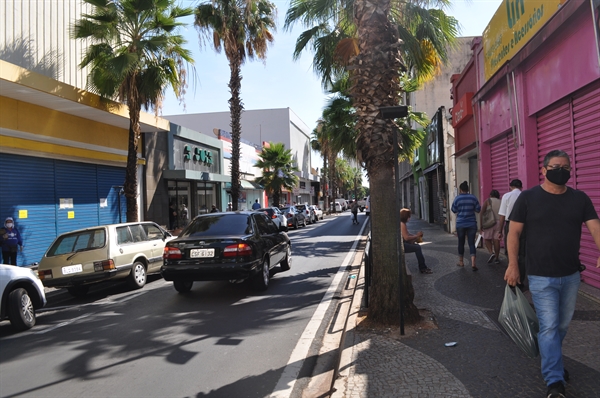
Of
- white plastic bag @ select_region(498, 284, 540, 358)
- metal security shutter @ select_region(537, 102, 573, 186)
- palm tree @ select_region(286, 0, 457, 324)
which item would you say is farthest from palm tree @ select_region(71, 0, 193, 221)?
white plastic bag @ select_region(498, 284, 540, 358)

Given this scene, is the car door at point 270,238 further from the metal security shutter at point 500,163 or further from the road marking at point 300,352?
the metal security shutter at point 500,163

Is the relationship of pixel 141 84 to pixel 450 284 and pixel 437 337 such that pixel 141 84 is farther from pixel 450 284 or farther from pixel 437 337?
pixel 437 337

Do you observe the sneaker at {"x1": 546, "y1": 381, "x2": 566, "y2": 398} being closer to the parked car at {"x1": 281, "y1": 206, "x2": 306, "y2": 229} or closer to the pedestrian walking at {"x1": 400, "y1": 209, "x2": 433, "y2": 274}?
the pedestrian walking at {"x1": 400, "y1": 209, "x2": 433, "y2": 274}

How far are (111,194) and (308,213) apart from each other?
18.1 m

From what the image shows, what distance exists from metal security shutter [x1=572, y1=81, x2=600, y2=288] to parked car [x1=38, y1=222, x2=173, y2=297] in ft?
27.8

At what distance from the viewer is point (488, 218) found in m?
9.75

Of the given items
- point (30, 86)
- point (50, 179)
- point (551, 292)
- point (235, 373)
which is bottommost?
point (235, 373)

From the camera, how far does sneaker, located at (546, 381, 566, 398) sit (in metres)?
3.31

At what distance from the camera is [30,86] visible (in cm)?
1167

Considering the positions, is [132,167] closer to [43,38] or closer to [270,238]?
[43,38]

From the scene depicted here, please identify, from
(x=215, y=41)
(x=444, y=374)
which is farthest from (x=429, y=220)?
(x=444, y=374)

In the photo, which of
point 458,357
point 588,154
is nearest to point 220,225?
point 458,357

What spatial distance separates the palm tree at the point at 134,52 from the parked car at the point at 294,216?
48.9ft

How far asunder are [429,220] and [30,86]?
66.4 ft
